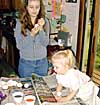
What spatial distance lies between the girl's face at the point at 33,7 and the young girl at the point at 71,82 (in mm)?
590

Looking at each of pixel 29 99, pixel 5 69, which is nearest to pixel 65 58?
pixel 29 99

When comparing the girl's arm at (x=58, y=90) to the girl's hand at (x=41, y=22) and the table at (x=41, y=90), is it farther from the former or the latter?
the girl's hand at (x=41, y=22)

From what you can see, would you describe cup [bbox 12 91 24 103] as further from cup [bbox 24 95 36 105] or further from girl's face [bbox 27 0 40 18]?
girl's face [bbox 27 0 40 18]

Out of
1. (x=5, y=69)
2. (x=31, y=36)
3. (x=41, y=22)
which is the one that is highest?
(x=41, y=22)

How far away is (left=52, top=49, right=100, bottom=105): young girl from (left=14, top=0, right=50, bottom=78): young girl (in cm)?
46

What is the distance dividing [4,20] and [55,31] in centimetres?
77

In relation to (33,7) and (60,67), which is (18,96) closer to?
(60,67)

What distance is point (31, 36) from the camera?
2.34 meters

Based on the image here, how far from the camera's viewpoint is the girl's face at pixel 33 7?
2328 millimetres

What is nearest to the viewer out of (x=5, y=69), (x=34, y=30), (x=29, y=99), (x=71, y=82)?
(x=29, y=99)

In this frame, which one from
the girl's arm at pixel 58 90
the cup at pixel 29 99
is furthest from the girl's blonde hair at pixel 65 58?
the cup at pixel 29 99

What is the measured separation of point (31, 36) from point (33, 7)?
0.27 metres

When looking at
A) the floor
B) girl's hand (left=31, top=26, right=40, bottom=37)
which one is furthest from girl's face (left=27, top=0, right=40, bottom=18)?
the floor

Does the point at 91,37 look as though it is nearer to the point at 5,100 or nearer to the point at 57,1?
the point at 57,1
